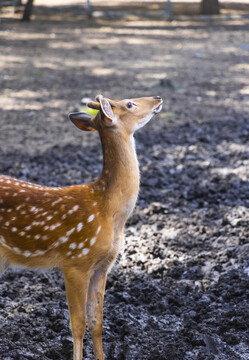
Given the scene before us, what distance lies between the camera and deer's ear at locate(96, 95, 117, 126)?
280cm

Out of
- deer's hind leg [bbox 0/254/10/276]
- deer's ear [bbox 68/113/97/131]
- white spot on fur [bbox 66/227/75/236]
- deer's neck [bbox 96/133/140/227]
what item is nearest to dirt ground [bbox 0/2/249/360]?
deer's hind leg [bbox 0/254/10/276]

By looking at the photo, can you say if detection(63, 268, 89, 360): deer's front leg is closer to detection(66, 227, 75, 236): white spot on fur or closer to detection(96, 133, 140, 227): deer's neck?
detection(66, 227, 75, 236): white spot on fur

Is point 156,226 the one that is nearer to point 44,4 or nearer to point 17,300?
point 17,300

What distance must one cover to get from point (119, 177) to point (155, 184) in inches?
113

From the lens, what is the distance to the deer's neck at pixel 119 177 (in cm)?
292

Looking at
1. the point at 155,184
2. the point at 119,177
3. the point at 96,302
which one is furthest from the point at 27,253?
the point at 155,184

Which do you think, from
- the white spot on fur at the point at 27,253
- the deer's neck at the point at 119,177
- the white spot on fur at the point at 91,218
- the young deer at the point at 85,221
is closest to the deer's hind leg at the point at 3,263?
the young deer at the point at 85,221

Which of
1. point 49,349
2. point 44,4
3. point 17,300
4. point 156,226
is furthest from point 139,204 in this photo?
point 44,4

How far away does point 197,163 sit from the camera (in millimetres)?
6285

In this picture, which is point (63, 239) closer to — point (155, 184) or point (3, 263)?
point (3, 263)

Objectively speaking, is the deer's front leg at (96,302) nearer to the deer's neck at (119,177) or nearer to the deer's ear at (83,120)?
the deer's neck at (119,177)

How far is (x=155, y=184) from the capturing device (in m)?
5.78

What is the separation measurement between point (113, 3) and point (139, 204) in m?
16.8

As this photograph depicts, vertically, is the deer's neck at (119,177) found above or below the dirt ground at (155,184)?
above
